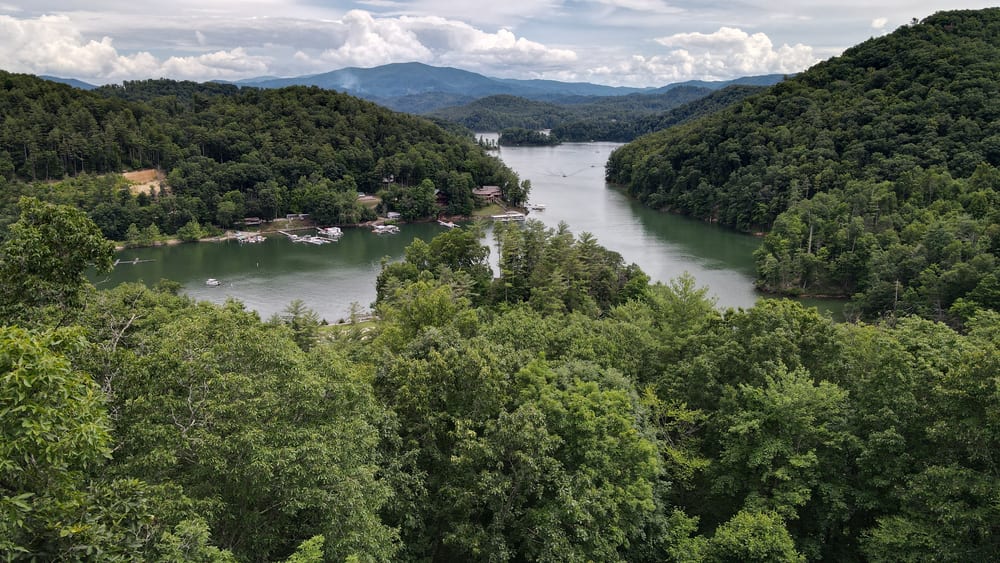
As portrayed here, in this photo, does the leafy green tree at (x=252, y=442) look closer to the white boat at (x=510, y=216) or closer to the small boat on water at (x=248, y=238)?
the small boat on water at (x=248, y=238)

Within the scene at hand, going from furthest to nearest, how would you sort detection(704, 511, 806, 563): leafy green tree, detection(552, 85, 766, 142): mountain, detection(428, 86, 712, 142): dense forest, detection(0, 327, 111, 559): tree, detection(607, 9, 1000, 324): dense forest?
detection(428, 86, 712, 142): dense forest, detection(552, 85, 766, 142): mountain, detection(607, 9, 1000, 324): dense forest, detection(704, 511, 806, 563): leafy green tree, detection(0, 327, 111, 559): tree

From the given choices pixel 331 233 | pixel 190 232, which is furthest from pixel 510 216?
pixel 190 232

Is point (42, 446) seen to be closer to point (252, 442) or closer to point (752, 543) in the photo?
point (252, 442)

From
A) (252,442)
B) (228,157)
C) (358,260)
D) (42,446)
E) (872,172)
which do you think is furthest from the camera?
(228,157)

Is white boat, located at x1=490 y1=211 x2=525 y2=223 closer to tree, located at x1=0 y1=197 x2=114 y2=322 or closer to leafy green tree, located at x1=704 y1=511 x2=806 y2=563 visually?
leafy green tree, located at x1=704 y1=511 x2=806 y2=563

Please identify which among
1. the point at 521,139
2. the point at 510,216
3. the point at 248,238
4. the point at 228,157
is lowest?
the point at 248,238

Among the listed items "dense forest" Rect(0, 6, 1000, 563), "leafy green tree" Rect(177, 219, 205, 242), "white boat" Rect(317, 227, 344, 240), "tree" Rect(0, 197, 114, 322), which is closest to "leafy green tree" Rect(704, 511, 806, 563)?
"dense forest" Rect(0, 6, 1000, 563)

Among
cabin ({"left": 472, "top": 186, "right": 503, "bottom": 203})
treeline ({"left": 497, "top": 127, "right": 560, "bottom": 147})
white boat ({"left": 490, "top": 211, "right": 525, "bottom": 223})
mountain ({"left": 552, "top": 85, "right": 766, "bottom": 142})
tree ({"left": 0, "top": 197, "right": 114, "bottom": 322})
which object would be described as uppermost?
mountain ({"left": 552, "top": 85, "right": 766, "bottom": 142})

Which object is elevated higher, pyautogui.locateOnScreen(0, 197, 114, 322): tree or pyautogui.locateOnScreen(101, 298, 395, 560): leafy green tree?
pyautogui.locateOnScreen(0, 197, 114, 322): tree
